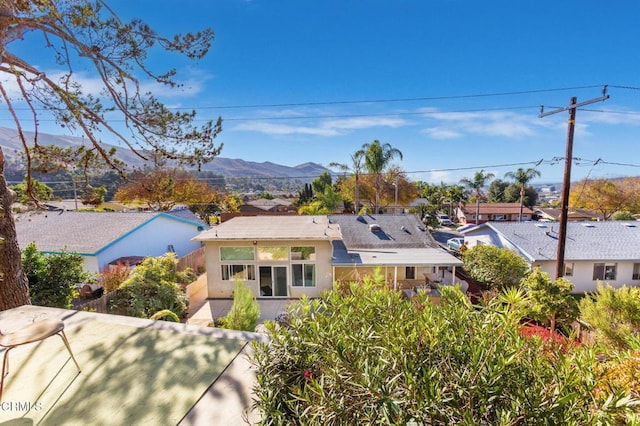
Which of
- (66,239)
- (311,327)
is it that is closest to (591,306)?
(311,327)

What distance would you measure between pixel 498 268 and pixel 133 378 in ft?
54.4

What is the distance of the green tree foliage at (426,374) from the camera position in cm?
179

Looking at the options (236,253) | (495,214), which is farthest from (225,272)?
(495,214)

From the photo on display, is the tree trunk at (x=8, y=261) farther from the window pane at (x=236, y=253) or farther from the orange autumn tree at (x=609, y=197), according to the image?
the orange autumn tree at (x=609, y=197)

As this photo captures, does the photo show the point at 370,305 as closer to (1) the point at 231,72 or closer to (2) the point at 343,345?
(2) the point at 343,345

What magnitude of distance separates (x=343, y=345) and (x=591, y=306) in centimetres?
1115

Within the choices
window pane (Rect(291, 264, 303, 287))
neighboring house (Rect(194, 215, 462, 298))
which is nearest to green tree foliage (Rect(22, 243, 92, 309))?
neighboring house (Rect(194, 215, 462, 298))

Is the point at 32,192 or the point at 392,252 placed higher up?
the point at 32,192

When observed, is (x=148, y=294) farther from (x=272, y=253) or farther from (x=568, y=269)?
(x=568, y=269)

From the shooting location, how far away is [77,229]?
49.9ft

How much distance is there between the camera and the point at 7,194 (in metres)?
6.14

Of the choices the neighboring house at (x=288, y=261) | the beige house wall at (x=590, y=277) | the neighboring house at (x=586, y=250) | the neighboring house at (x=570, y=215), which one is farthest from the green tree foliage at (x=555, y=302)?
the neighboring house at (x=570, y=215)

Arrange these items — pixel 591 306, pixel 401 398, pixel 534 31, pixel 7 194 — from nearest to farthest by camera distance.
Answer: pixel 401 398 → pixel 7 194 → pixel 591 306 → pixel 534 31

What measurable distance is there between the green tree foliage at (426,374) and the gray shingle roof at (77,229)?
14070 mm
